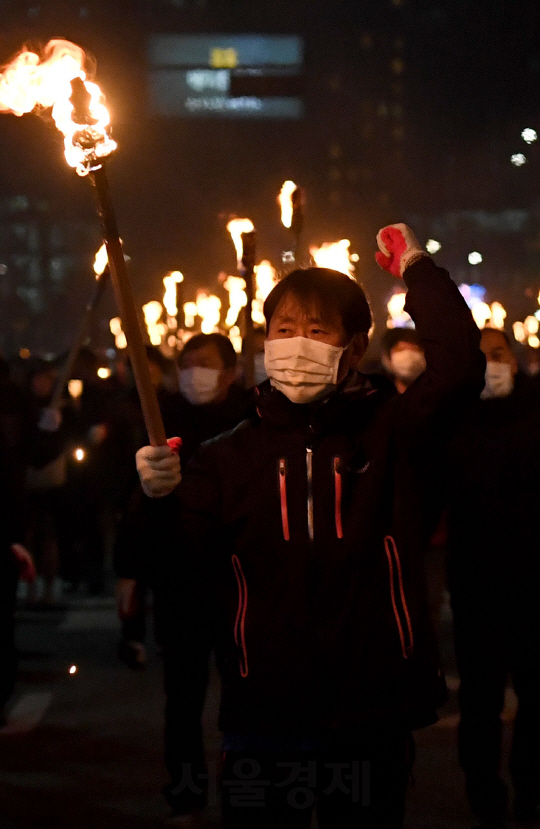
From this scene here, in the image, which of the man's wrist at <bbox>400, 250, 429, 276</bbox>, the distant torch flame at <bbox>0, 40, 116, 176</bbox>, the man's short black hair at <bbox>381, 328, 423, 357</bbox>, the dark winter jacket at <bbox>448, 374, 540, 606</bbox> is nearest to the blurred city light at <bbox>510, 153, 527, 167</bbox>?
the man's short black hair at <bbox>381, 328, 423, 357</bbox>

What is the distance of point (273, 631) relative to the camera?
332 cm

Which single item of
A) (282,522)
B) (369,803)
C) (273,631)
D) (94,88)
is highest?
(94,88)

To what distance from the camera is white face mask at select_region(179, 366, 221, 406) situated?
6.21 meters

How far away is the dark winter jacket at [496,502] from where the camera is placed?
5.52 meters

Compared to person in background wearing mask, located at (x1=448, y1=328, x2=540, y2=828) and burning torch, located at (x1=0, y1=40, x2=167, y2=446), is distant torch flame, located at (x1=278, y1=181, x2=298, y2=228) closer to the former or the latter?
person in background wearing mask, located at (x1=448, y1=328, x2=540, y2=828)

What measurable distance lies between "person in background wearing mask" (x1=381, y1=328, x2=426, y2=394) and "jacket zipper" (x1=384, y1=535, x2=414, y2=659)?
4068 millimetres

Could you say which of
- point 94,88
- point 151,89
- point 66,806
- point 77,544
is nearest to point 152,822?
point 66,806

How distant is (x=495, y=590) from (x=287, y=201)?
3696 millimetres

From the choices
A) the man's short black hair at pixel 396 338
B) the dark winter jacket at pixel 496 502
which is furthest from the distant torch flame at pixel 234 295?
the dark winter jacket at pixel 496 502

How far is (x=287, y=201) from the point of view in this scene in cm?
850

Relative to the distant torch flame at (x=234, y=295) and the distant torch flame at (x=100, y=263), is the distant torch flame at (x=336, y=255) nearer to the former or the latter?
the distant torch flame at (x=100, y=263)

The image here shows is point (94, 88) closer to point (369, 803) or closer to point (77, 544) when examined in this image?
point (369, 803)

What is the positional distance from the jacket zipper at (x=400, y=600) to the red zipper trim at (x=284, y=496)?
247 mm

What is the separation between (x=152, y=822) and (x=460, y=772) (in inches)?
63.7
